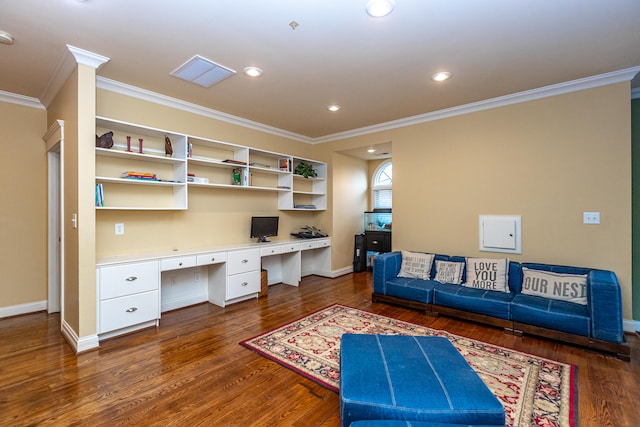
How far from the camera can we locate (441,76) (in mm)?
3037

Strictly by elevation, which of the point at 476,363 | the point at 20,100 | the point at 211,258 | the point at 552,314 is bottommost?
the point at 476,363

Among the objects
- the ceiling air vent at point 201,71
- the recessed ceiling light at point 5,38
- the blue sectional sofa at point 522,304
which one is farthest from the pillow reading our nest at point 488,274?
the recessed ceiling light at point 5,38

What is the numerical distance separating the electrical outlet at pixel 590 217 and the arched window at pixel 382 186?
11.4 ft

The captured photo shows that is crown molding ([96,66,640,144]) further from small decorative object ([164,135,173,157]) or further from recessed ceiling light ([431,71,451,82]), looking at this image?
recessed ceiling light ([431,71,451,82])

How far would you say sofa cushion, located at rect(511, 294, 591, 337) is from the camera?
2.72 meters

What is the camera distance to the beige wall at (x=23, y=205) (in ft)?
11.2

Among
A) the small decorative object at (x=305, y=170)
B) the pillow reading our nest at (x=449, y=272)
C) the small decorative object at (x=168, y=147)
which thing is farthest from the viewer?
the small decorative object at (x=305, y=170)

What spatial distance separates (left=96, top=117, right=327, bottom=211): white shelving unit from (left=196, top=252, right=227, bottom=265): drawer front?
2.16 feet

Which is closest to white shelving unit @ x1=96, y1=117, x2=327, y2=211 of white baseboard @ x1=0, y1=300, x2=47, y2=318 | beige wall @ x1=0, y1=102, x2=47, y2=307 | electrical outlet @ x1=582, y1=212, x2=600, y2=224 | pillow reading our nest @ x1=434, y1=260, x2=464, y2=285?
beige wall @ x1=0, y1=102, x2=47, y2=307

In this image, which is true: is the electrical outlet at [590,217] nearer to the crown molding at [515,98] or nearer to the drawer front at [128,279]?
the crown molding at [515,98]

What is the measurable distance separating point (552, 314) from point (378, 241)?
3.32 metres

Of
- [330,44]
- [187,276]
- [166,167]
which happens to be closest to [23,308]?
[187,276]

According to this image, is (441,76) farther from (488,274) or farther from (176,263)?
(176,263)

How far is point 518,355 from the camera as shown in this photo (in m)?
2.60
